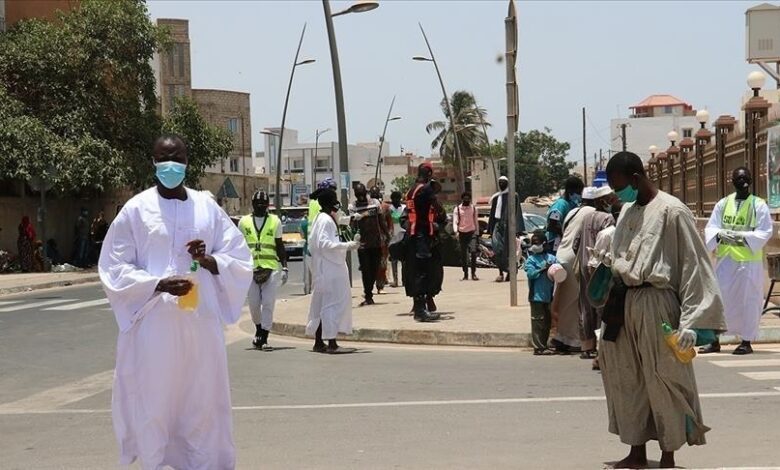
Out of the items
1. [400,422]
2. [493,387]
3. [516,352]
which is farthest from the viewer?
[516,352]

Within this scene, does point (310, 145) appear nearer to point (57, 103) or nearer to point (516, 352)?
point (57, 103)

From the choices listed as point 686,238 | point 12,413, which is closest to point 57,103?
point 12,413

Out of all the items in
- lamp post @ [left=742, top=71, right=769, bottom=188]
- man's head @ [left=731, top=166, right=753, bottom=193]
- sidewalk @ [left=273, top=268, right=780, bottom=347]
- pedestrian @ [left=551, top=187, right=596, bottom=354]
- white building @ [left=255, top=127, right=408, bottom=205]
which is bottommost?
sidewalk @ [left=273, top=268, right=780, bottom=347]

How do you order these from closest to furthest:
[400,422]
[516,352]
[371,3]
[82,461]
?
1. [82,461]
2. [400,422]
3. [516,352]
4. [371,3]

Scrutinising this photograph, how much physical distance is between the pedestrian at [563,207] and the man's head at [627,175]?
17.5 ft

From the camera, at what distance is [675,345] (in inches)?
220

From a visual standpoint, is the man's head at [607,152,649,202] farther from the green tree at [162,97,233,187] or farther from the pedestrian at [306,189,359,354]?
the green tree at [162,97,233,187]

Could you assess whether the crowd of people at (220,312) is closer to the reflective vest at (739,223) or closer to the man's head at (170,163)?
the man's head at (170,163)

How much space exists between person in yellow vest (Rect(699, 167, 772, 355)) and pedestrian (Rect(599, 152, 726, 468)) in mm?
5650

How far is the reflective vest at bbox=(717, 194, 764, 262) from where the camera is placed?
1122 cm

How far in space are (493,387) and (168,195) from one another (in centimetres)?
449

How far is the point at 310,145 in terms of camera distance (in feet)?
457

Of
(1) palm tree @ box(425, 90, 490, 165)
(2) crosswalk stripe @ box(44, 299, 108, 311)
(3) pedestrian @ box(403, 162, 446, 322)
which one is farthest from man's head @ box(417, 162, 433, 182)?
(1) palm tree @ box(425, 90, 490, 165)

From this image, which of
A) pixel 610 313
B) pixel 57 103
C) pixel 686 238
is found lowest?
pixel 610 313
